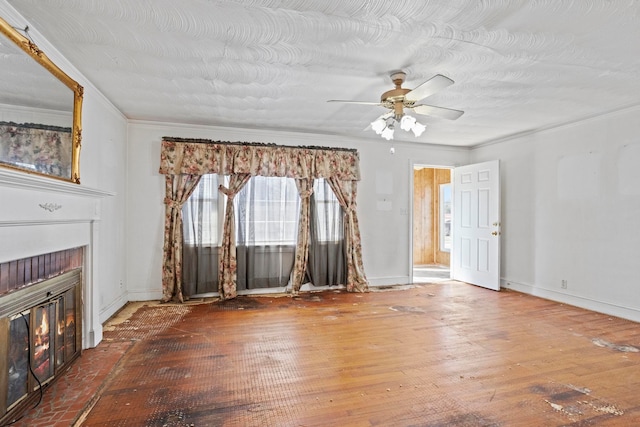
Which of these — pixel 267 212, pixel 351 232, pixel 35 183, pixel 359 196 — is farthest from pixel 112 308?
pixel 359 196

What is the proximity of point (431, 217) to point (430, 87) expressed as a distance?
6199 mm

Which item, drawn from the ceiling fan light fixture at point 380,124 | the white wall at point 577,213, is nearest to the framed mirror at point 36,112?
the ceiling fan light fixture at point 380,124

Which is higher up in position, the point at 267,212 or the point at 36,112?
the point at 36,112

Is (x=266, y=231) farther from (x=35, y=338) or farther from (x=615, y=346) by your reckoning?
(x=615, y=346)

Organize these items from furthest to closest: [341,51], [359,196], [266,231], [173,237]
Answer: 1. [359,196]
2. [266,231]
3. [173,237]
4. [341,51]

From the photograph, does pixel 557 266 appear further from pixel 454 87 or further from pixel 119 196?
pixel 119 196

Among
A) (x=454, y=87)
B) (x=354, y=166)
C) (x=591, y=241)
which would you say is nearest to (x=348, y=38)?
(x=454, y=87)

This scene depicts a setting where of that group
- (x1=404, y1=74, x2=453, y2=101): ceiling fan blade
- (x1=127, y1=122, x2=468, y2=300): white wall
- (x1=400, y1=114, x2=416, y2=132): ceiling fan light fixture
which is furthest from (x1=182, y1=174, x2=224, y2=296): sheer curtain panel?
(x1=404, y1=74, x2=453, y2=101): ceiling fan blade

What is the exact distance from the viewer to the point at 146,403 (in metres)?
2.13

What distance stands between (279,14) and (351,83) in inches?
47.8

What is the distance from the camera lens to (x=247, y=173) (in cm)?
482

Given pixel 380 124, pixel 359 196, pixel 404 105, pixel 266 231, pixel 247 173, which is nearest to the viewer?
pixel 404 105

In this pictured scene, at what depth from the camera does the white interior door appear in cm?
530

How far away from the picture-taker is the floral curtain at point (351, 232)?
208 inches
